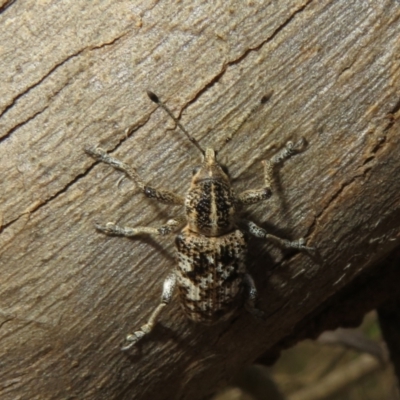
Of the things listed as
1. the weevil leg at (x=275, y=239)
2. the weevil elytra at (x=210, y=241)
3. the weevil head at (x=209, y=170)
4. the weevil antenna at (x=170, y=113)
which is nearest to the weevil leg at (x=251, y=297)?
the weevil elytra at (x=210, y=241)

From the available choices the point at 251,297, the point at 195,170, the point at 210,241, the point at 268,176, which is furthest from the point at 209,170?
the point at 251,297

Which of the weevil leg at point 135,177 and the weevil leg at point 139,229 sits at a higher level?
the weevil leg at point 135,177

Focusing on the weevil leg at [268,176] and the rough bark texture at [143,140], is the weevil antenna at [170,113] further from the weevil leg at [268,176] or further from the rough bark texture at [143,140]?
the weevil leg at [268,176]

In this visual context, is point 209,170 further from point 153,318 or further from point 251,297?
point 153,318

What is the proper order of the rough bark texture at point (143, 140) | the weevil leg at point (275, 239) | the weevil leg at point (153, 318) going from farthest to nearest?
1. the weevil leg at point (275, 239)
2. the weevil leg at point (153, 318)
3. the rough bark texture at point (143, 140)

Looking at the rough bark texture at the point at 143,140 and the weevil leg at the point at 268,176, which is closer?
the rough bark texture at the point at 143,140
